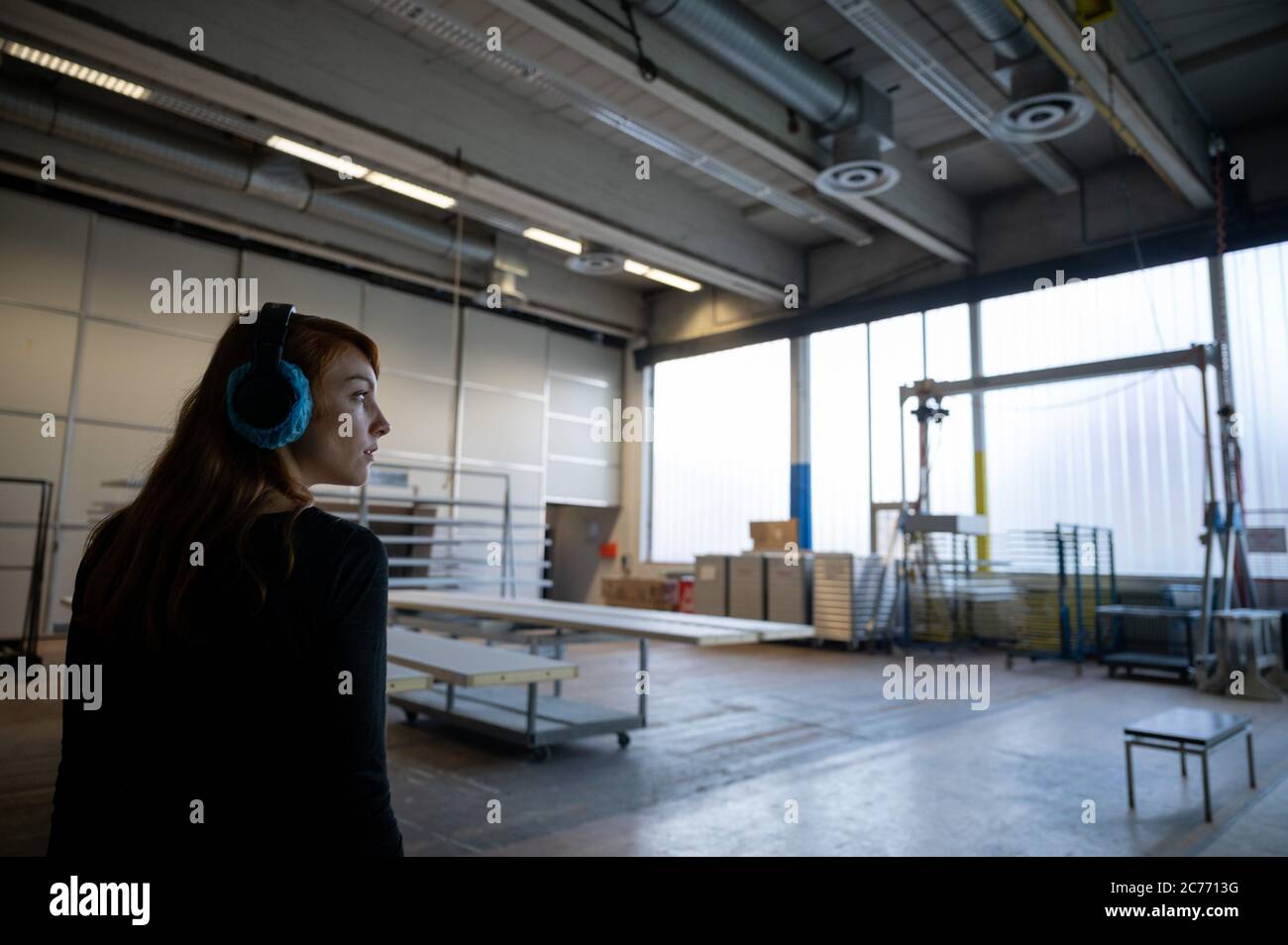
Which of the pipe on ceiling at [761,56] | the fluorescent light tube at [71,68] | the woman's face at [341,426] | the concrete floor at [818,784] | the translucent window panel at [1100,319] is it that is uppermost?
the pipe on ceiling at [761,56]

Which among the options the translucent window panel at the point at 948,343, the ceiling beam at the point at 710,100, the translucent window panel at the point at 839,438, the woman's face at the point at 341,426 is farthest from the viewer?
the translucent window panel at the point at 839,438

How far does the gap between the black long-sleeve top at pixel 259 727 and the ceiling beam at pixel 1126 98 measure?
18.5 feet

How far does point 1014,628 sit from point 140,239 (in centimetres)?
1044

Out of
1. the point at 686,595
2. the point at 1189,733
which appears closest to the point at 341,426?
the point at 1189,733

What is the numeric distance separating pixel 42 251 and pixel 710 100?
691 centimetres

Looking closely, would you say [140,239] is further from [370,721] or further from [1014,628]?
[1014,628]

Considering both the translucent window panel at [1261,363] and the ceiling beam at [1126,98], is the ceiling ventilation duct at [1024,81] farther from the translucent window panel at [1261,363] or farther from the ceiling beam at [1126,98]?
the translucent window panel at [1261,363]

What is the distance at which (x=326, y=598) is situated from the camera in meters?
0.80

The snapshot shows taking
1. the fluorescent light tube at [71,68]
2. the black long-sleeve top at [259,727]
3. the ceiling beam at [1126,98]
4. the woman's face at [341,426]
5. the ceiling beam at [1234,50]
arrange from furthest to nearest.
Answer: the ceiling beam at [1234,50], the fluorescent light tube at [71,68], the ceiling beam at [1126,98], the woman's face at [341,426], the black long-sleeve top at [259,727]

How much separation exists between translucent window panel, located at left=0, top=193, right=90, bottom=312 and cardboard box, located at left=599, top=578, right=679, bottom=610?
24.2 feet

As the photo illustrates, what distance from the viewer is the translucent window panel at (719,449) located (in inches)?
456

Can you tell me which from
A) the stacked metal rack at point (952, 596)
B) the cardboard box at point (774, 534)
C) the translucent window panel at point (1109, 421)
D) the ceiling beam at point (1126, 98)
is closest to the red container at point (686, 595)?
the cardboard box at point (774, 534)

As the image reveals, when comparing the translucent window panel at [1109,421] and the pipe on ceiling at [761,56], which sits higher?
the pipe on ceiling at [761,56]

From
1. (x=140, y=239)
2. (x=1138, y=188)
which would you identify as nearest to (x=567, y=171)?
(x=140, y=239)
